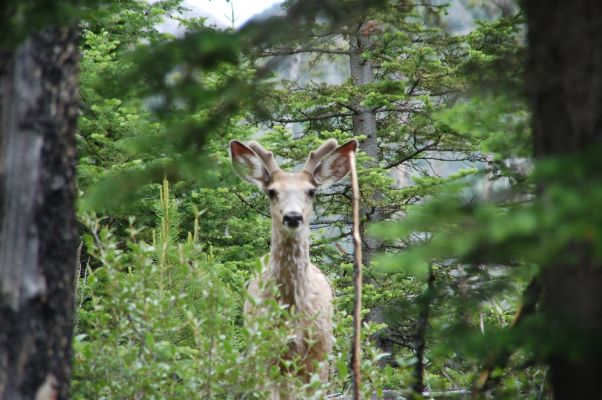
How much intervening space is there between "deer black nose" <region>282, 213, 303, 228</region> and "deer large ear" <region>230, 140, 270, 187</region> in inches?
43.3

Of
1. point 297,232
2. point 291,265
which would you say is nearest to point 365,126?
point 297,232

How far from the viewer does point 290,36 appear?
3.55 metres

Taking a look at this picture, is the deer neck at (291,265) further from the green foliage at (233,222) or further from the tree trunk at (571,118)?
the tree trunk at (571,118)

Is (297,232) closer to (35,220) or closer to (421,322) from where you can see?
(421,322)

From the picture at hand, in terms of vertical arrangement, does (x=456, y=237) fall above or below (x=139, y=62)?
below

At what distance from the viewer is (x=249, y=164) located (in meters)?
8.62

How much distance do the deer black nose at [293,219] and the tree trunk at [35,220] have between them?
4229 millimetres

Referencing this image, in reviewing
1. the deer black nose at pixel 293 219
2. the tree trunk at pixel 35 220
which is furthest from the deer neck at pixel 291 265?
the tree trunk at pixel 35 220

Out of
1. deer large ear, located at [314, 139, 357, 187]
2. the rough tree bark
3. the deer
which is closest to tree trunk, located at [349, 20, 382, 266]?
the rough tree bark

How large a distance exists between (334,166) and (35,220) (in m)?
5.61

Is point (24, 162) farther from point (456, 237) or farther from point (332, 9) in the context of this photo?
point (456, 237)

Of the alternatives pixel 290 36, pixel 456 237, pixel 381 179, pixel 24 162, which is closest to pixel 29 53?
pixel 24 162

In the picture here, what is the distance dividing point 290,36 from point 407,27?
32.4 ft

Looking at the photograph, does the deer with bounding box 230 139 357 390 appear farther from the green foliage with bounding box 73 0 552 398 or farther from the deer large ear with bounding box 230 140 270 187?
the green foliage with bounding box 73 0 552 398
